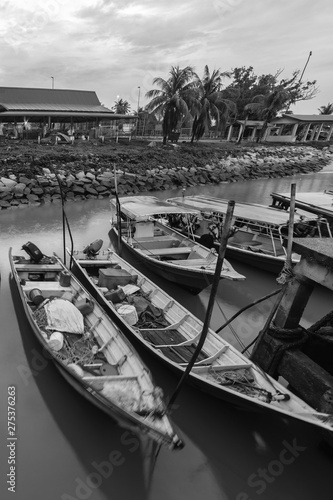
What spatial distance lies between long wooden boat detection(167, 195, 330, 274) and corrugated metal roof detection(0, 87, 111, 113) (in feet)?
74.4

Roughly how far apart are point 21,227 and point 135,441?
1112 centimetres

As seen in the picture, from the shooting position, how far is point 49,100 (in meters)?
30.9

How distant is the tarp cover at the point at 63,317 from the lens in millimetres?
6007

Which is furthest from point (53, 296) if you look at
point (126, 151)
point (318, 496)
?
point (126, 151)

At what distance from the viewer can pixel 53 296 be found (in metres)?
7.04

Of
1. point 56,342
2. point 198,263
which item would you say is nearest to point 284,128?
point 198,263

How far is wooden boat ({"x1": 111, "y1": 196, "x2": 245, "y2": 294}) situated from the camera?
8070 millimetres

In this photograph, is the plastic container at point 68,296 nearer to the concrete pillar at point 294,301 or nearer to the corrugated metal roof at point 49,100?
the concrete pillar at point 294,301

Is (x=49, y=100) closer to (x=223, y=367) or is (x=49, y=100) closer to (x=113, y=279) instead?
(x=113, y=279)

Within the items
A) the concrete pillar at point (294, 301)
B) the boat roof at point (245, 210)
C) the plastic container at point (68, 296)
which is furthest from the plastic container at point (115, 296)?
the boat roof at point (245, 210)

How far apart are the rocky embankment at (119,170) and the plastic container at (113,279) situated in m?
3.25

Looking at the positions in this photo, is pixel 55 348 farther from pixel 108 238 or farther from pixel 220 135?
pixel 220 135

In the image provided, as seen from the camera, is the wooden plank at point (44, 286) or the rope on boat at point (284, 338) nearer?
the rope on boat at point (284, 338)

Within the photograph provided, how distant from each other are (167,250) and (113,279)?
A: 261 cm
